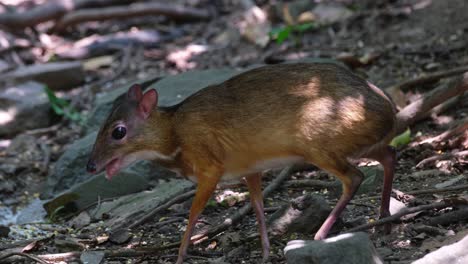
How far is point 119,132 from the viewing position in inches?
203

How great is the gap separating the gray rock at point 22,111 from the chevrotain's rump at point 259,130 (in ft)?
17.6

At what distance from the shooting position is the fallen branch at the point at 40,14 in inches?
543

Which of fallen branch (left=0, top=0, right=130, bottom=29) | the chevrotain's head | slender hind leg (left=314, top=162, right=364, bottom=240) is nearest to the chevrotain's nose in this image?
the chevrotain's head

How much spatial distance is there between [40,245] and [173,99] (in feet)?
8.83

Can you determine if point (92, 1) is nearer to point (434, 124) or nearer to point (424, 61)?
point (424, 61)

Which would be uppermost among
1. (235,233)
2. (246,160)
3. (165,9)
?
(165,9)

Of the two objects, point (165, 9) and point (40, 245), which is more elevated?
point (165, 9)

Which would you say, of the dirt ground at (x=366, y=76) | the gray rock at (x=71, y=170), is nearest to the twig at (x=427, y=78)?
the dirt ground at (x=366, y=76)

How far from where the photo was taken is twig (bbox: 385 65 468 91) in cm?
806

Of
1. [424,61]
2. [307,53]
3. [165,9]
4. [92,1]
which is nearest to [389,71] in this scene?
[424,61]

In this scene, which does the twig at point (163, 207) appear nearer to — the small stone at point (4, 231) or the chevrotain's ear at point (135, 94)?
the small stone at point (4, 231)

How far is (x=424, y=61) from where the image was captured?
30.9 feet

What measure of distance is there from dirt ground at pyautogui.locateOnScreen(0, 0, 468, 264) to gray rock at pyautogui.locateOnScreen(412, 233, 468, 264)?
0.44 metres

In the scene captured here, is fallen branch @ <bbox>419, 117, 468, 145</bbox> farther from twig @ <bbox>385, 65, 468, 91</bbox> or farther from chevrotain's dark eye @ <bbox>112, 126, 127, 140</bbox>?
chevrotain's dark eye @ <bbox>112, 126, 127, 140</bbox>
